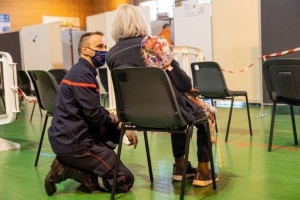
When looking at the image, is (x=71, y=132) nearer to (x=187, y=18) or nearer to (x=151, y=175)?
(x=151, y=175)

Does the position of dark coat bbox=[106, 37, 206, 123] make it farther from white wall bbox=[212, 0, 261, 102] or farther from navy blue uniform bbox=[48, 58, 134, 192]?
white wall bbox=[212, 0, 261, 102]

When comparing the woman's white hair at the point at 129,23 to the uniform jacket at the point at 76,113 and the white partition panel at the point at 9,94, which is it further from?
the white partition panel at the point at 9,94

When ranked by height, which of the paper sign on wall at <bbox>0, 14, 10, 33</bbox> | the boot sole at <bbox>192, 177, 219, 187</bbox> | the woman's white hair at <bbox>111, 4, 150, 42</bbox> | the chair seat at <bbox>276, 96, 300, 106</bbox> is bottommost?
the boot sole at <bbox>192, 177, 219, 187</bbox>

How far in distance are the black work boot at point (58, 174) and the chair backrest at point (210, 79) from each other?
1.88 metres

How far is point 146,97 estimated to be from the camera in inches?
81.1

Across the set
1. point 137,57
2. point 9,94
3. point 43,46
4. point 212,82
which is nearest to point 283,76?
point 212,82

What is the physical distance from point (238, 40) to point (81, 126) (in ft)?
15.3

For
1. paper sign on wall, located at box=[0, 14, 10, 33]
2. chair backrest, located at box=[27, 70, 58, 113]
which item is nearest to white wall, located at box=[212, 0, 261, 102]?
chair backrest, located at box=[27, 70, 58, 113]

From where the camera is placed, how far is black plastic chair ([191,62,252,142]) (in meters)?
3.81

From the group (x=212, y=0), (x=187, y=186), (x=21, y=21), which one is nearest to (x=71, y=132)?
(x=187, y=186)

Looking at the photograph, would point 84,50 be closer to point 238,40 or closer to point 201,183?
point 201,183

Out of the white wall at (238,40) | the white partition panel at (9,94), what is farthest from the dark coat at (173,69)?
the white wall at (238,40)

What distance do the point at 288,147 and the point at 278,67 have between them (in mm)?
801

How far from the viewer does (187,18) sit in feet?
23.2
